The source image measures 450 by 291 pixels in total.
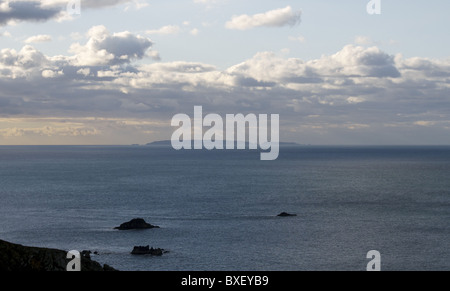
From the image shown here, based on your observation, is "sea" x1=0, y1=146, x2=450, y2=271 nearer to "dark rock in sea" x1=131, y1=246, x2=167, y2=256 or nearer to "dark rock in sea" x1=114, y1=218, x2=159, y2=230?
"dark rock in sea" x1=131, y1=246, x2=167, y2=256

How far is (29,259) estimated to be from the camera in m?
44.6

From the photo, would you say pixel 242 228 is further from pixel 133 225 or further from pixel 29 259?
pixel 29 259

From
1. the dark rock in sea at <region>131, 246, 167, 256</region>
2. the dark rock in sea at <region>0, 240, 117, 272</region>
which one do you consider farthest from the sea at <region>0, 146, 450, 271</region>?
the dark rock in sea at <region>0, 240, 117, 272</region>

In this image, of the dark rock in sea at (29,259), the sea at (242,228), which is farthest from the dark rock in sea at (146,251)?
the dark rock in sea at (29,259)

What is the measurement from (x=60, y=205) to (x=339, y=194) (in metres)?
96.5

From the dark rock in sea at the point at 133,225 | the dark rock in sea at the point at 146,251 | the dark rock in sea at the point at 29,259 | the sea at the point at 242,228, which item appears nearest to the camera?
the dark rock in sea at the point at 29,259

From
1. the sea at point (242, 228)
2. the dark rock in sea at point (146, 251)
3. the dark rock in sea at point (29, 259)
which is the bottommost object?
the sea at point (242, 228)

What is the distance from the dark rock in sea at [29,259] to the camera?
142 feet

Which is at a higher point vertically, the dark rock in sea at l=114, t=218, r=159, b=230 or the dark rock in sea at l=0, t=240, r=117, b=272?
the dark rock in sea at l=0, t=240, r=117, b=272

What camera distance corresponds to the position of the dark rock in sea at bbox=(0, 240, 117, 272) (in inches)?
1700

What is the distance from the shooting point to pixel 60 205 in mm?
159625

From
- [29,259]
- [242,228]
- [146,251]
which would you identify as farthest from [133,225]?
→ [29,259]

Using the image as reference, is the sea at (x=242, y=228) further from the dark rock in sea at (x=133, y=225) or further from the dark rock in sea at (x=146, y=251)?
the dark rock in sea at (x=133, y=225)
